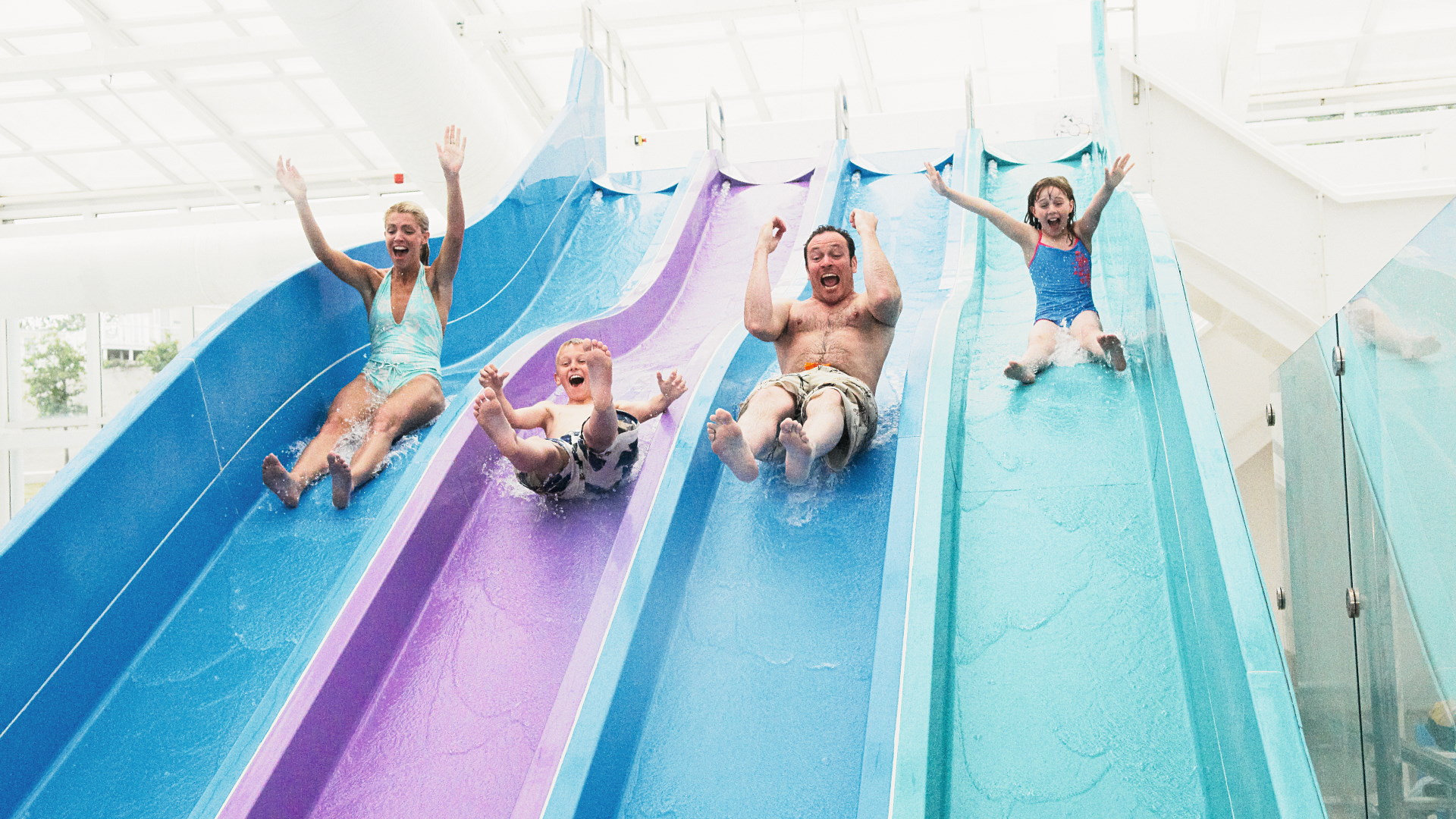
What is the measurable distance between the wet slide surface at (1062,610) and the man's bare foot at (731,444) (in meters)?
0.50

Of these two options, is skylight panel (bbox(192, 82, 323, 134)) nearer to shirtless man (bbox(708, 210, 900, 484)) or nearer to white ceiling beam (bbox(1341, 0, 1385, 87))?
shirtless man (bbox(708, 210, 900, 484))

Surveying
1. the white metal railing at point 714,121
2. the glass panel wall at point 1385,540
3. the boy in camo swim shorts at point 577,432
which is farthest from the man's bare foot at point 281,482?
the white metal railing at point 714,121

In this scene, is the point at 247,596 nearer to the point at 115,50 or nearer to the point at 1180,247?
the point at 1180,247

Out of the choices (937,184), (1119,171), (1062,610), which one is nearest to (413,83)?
(937,184)

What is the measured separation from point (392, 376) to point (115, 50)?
6.40 m

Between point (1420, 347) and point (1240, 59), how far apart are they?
6.21 metres

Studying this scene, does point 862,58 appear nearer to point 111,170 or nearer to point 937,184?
point 937,184

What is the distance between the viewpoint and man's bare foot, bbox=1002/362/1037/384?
3.29 m

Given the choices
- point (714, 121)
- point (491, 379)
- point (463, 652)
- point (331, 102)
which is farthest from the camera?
point (331, 102)

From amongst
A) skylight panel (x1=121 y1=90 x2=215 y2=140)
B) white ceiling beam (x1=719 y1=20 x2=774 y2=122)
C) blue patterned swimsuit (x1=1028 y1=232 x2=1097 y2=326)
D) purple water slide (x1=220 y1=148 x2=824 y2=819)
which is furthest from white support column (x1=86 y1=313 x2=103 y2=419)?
blue patterned swimsuit (x1=1028 y1=232 x2=1097 y2=326)

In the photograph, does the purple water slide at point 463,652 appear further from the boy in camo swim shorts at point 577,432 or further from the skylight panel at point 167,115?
the skylight panel at point 167,115

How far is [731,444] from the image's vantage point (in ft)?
8.53

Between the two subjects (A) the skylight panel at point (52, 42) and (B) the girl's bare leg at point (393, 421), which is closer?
(B) the girl's bare leg at point (393, 421)

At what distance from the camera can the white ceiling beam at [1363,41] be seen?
889 cm
